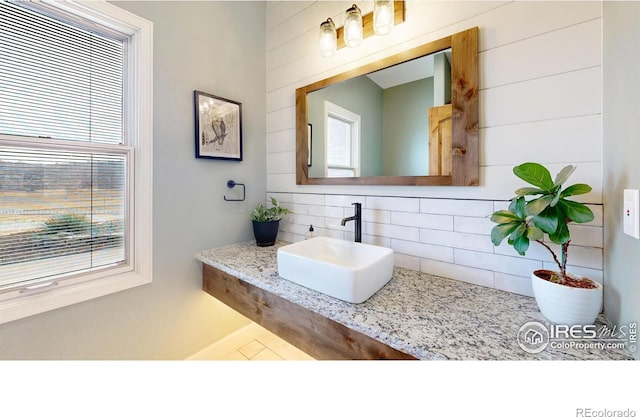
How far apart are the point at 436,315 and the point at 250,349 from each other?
57.5 inches

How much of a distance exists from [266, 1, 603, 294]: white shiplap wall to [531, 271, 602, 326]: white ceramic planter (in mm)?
238

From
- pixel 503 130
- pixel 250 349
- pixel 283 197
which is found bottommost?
pixel 250 349

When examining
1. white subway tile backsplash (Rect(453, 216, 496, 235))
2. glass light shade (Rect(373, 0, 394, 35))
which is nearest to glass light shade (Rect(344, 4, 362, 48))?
glass light shade (Rect(373, 0, 394, 35))

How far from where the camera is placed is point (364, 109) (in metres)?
1.40

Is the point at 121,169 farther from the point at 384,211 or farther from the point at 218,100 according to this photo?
the point at 384,211

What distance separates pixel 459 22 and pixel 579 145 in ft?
2.37

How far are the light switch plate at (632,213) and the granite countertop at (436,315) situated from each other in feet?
1.06

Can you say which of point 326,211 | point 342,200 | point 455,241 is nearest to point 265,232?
point 326,211

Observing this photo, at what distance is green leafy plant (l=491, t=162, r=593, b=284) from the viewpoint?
702 mm

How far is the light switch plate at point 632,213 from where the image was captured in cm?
59

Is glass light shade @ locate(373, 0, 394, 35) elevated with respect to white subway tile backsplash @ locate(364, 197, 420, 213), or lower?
elevated

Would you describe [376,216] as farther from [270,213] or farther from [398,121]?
[270,213]
